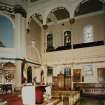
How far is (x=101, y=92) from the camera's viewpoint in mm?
17406

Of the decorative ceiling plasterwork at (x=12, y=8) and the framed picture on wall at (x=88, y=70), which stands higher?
the decorative ceiling plasterwork at (x=12, y=8)

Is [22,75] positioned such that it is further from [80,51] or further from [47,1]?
[47,1]

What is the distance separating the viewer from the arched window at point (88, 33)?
65.0ft

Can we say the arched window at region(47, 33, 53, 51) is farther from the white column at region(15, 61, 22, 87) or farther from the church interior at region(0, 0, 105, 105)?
the white column at region(15, 61, 22, 87)

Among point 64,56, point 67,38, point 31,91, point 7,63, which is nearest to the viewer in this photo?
point 31,91

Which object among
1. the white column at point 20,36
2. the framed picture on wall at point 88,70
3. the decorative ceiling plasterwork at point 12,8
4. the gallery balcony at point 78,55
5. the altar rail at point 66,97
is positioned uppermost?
the decorative ceiling plasterwork at point 12,8

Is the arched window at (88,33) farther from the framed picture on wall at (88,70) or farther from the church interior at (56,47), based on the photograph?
the framed picture on wall at (88,70)

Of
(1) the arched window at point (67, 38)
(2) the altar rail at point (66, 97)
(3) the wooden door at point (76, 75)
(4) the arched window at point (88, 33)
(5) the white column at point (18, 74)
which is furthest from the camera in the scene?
(1) the arched window at point (67, 38)

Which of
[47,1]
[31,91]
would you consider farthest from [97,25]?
[31,91]

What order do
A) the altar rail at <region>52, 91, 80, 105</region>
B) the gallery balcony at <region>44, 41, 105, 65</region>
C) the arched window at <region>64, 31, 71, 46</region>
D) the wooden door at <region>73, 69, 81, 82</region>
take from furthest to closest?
the arched window at <region>64, 31, 71, 46</region> → the wooden door at <region>73, 69, 81, 82</region> → the gallery balcony at <region>44, 41, 105, 65</region> → the altar rail at <region>52, 91, 80, 105</region>

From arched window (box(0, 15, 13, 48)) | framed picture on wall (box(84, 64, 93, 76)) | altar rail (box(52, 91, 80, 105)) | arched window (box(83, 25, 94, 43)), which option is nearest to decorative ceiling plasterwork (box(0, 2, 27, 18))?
arched window (box(0, 15, 13, 48))

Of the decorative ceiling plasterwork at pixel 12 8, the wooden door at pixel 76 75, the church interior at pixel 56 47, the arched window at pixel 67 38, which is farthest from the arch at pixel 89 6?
the wooden door at pixel 76 75

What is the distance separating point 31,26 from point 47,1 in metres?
3.38

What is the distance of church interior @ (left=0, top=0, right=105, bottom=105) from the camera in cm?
1727
